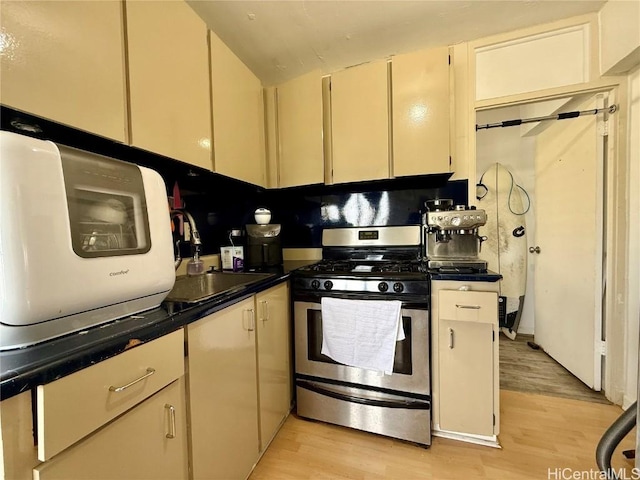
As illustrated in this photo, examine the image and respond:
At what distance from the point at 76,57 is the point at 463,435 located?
237cm

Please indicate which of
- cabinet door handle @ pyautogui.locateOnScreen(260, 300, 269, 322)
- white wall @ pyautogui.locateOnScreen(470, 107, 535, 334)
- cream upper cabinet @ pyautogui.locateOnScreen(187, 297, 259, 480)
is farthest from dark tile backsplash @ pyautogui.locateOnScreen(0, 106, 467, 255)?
white wall @ pyautogui.locateOnScreen(470, 107, 535, 334)

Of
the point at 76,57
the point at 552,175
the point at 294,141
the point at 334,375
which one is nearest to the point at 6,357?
the point at 76,57

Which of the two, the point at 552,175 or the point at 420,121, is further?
the point at 552,175

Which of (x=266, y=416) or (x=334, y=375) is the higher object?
(x=334, y=375)

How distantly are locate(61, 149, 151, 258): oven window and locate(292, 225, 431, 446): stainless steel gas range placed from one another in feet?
3.07

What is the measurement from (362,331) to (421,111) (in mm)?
1427

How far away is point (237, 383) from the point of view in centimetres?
114

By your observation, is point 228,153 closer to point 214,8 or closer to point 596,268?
point 214,8

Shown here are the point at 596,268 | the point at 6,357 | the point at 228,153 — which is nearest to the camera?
the point at 6,357

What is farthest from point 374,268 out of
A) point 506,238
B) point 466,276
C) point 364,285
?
point 506,238

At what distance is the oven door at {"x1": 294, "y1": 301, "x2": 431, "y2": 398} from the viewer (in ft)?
4.61

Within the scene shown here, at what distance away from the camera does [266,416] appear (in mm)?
1369

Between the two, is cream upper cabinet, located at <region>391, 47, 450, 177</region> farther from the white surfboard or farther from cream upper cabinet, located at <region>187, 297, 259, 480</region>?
the white surfboard

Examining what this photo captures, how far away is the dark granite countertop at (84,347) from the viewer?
494 mm
